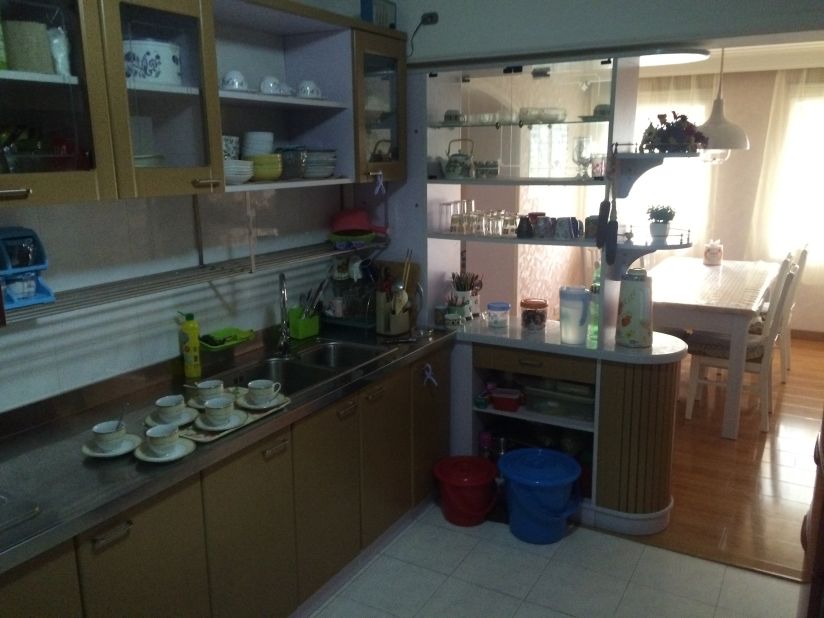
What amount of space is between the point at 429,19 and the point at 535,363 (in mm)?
1511

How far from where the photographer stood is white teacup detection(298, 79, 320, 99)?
8.02 ft

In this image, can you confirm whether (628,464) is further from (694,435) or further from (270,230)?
(270,230)

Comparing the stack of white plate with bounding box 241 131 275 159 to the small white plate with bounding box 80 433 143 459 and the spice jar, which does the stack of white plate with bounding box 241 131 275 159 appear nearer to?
the small white plate with bounding box 80 433 143 459

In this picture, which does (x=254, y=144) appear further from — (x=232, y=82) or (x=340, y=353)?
(x=340, y=353)

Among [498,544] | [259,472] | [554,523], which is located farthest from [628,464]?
[259,472]

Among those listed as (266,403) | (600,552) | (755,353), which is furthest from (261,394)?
(755,353)

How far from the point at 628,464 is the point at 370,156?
5.36 ft

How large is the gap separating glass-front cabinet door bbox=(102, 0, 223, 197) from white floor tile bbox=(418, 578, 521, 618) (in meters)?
1.59

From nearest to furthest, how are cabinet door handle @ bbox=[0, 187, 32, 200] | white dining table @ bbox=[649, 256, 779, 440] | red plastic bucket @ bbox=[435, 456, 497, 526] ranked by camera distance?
cabinet door handle @ bbox=[0, 187, 32, 200] → red plastic bucket @ bbox=[435, 456, 497, 526] → white dining table @ bbox=[649, 256, 779, 440]

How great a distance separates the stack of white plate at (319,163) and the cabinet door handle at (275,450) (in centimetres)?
99

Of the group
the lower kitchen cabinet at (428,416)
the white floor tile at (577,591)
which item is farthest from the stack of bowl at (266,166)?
the white floor tile at (577,591)

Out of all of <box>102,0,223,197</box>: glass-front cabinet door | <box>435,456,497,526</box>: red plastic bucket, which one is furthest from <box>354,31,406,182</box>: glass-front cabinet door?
<box>435,456,497,526</box>: red plastic bucket

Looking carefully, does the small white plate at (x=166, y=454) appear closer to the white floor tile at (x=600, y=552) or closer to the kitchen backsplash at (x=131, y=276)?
the kitchen backsplash at (x=131, y=276)

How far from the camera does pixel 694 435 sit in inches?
150
